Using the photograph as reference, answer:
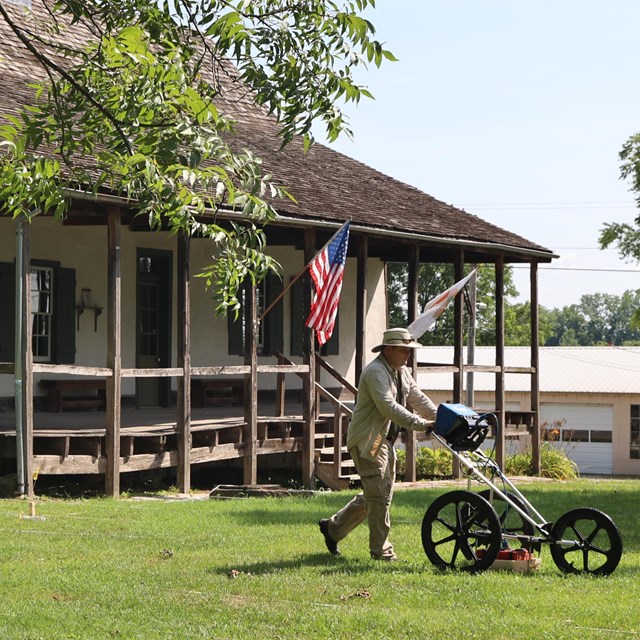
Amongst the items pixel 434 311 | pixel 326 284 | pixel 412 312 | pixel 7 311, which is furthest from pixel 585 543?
pixel 412 312

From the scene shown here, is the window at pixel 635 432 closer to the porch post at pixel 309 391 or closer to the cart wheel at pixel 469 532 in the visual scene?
the porch post at pixel 309 391

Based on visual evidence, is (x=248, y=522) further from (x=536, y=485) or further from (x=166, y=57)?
(x=536, y=485)

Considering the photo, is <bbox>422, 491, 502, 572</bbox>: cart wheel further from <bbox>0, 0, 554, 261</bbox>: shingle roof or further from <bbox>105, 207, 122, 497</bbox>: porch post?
<bbox>0, 0, 554, 261</bbox>: shingle roof

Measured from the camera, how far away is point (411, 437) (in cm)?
2084

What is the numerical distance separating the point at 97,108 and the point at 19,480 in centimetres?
820

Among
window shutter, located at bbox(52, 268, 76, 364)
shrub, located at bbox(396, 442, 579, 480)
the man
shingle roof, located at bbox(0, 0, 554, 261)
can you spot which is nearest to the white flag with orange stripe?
shingle roof, located at bbox(0, 0, 554, 261)

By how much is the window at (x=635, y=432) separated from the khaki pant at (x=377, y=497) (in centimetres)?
3232

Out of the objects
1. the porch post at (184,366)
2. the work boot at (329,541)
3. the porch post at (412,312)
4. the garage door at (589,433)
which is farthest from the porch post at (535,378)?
the garage door at (589,433)

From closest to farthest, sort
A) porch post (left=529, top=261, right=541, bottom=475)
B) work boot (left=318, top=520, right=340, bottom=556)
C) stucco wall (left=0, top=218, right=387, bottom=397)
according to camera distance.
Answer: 1. work boot (left=318, top=520, right=340, bottom=556)
2. stucco wall (left=0, top=218, right=387, bottom=397)
3. porch post (left=529, top=261, right=541, bottom=475)

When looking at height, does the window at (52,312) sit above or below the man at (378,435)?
above

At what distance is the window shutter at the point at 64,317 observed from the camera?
61.6 ft

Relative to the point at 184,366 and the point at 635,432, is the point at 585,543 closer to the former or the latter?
the point at 184,366

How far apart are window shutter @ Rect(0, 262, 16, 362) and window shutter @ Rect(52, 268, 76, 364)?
1.02 m

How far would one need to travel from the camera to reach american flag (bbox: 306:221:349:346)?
696 inches
